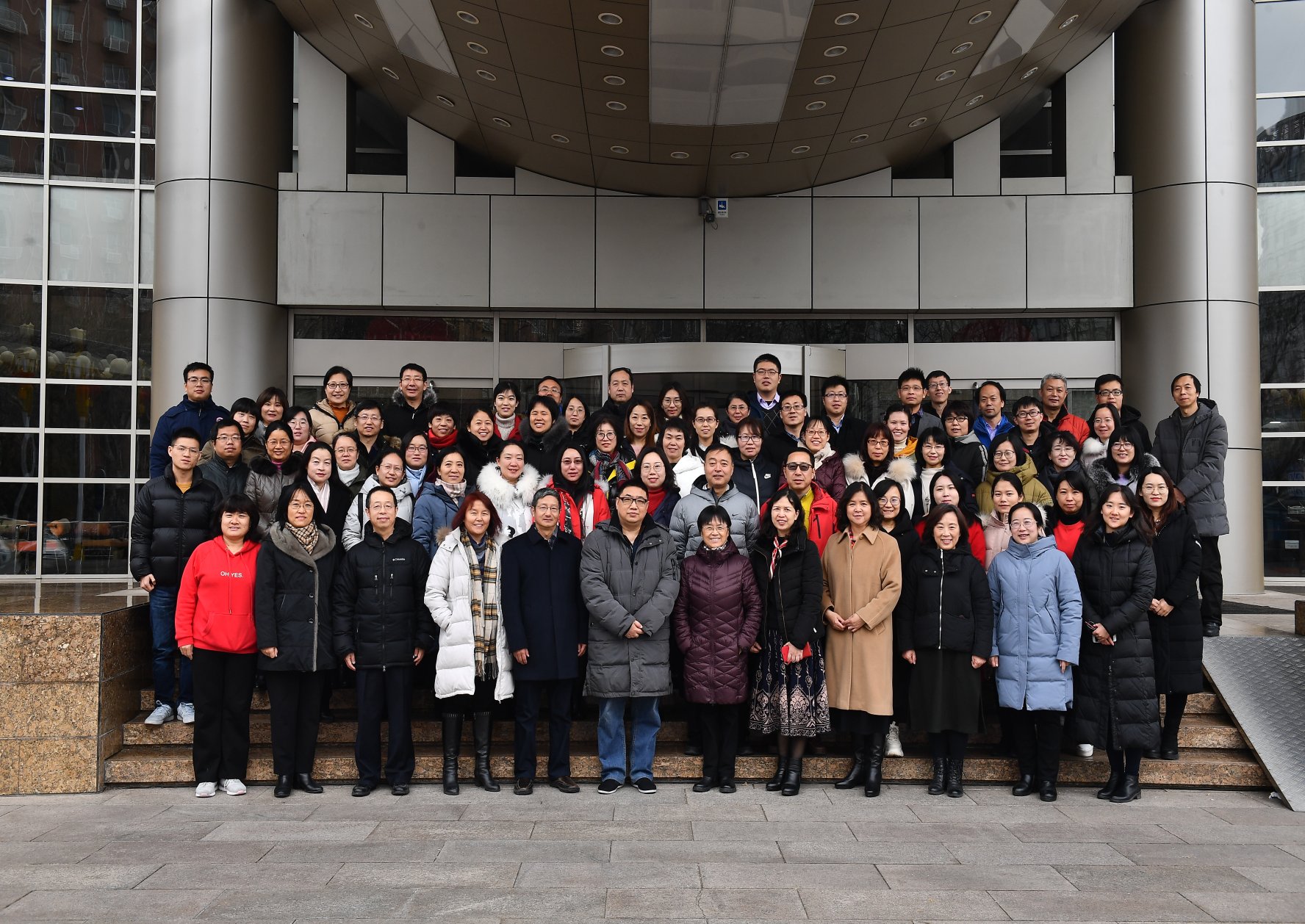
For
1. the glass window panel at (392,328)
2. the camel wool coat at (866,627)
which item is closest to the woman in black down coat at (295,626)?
the camel wool coat at (866,627)

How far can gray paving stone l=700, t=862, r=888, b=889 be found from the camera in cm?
520

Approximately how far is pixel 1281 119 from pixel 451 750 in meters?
13.7

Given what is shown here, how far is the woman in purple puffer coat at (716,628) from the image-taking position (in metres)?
6.89

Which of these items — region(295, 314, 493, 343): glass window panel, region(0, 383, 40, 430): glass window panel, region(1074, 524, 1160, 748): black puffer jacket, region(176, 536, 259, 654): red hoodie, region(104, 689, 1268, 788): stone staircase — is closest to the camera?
region(1074, 524, 1160, 748): black puffer jacket

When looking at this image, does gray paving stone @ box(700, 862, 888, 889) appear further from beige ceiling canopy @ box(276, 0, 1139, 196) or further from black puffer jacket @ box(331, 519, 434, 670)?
beige ceiling canopy @ box(276, 0, 1139, 196)

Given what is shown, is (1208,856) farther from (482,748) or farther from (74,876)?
(74,876)

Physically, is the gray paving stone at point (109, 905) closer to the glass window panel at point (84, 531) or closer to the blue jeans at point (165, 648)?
the blue jeans at point (165, 648)

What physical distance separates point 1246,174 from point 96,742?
13.3m

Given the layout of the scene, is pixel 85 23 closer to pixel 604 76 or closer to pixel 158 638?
pixel 604 76

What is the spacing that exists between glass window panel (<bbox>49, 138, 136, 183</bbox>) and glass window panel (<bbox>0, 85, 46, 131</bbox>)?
338mm

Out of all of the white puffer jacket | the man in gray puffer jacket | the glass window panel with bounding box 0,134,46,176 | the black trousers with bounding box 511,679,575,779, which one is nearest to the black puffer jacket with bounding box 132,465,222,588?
the white puffer jacket

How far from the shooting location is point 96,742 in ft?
23.6

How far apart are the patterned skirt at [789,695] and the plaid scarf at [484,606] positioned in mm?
1801

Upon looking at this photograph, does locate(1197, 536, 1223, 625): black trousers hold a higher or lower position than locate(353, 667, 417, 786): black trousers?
higher
